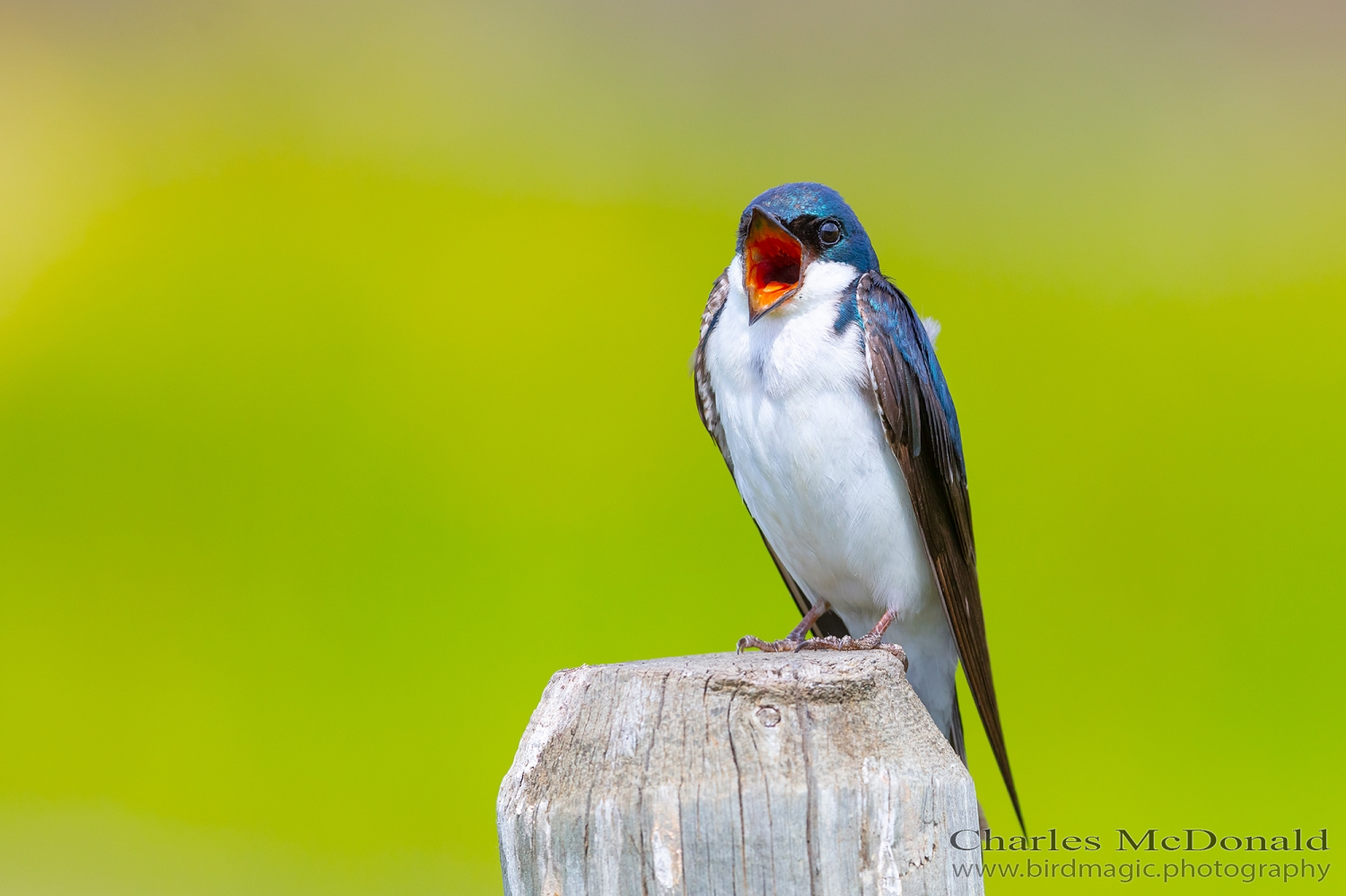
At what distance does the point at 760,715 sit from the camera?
1.29 meters

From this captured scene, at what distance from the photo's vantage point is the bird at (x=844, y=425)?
2.43 metres

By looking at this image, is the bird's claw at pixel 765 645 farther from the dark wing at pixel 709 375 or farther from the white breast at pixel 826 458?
the dark wing at pixel 709 375

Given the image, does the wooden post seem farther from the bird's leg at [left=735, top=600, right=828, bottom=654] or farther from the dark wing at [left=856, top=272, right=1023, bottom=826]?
the dark wing at [left=856, top=272, right=1023, bottom=826]

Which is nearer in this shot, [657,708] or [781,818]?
[781,818]

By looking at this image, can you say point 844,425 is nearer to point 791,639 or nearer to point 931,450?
point 931,450

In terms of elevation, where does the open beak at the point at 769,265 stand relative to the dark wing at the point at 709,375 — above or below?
above

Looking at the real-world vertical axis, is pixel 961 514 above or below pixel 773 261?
below

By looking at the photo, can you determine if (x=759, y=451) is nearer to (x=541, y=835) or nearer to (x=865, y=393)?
(x=865, y=393)

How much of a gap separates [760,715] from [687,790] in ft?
0.44

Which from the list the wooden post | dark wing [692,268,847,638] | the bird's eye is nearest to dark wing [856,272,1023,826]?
the bird's eye

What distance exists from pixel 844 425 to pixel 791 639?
1.58 ft

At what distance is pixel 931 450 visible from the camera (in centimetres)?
257

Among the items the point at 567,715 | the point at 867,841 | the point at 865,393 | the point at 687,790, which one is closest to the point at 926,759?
the point at 867,841

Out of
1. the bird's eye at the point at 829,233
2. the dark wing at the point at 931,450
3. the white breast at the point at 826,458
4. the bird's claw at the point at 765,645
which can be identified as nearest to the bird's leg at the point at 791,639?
the bird's claw at the point at 765,645
